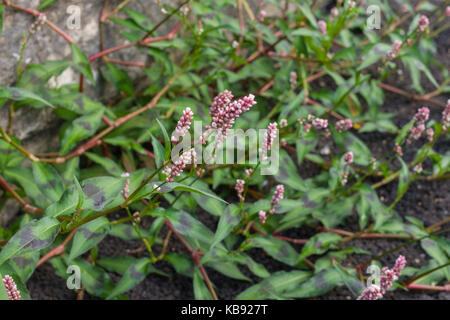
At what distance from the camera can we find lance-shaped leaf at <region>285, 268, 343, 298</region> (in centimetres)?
258

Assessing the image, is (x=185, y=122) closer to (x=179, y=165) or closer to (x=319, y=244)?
(x=179, y=165)

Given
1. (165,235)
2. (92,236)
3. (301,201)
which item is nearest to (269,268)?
(301,201)

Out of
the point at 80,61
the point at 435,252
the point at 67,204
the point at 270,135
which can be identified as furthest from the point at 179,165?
the point at 435,252

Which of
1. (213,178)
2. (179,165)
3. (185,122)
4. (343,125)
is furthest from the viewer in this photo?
(343,125)

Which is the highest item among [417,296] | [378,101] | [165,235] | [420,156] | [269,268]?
[378,101]

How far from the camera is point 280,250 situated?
2.74m

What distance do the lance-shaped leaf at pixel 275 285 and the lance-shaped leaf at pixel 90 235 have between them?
691 mm

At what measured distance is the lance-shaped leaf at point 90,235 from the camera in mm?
2221

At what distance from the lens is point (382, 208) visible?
2.85m

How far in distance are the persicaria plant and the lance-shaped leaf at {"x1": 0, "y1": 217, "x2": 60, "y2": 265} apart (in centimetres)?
8

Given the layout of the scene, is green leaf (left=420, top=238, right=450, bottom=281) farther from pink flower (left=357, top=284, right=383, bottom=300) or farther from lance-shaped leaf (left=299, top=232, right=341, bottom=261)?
pink flower (left=357, top=284, right=383, bottom=300)

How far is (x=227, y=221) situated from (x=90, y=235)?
56 centimetres
